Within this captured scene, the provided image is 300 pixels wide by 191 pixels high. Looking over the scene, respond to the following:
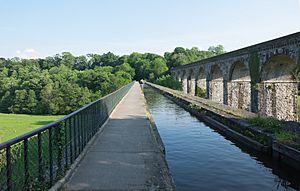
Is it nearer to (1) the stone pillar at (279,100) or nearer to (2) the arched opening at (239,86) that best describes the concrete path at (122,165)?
(1) the stone pillar at (279,100)

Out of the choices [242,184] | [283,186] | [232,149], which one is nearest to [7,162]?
[242,184]

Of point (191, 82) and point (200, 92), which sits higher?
point (191, 82)

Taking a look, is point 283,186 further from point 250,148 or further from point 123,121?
point 123,121

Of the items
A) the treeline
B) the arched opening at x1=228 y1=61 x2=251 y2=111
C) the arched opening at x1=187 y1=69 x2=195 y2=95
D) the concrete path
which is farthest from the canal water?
the arched opening at x1=187 y1=69 x2=195 y2=95

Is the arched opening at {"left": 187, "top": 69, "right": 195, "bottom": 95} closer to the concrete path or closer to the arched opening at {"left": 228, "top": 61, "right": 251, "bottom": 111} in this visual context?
the arched opening at {"left": 228, "top": 61, "right": 251, "bottom": 111}

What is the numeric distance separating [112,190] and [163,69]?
85.3 m

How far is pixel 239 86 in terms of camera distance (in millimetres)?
24656

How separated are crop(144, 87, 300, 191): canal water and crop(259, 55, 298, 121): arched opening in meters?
7.21

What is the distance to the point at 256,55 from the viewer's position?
19.1 m

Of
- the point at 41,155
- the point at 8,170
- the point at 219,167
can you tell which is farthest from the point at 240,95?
the point at 8,170

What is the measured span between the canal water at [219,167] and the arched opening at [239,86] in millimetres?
11913

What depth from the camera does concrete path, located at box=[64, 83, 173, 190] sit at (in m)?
4.97

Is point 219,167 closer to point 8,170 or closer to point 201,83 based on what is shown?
point 8,170

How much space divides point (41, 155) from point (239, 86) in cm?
2215
